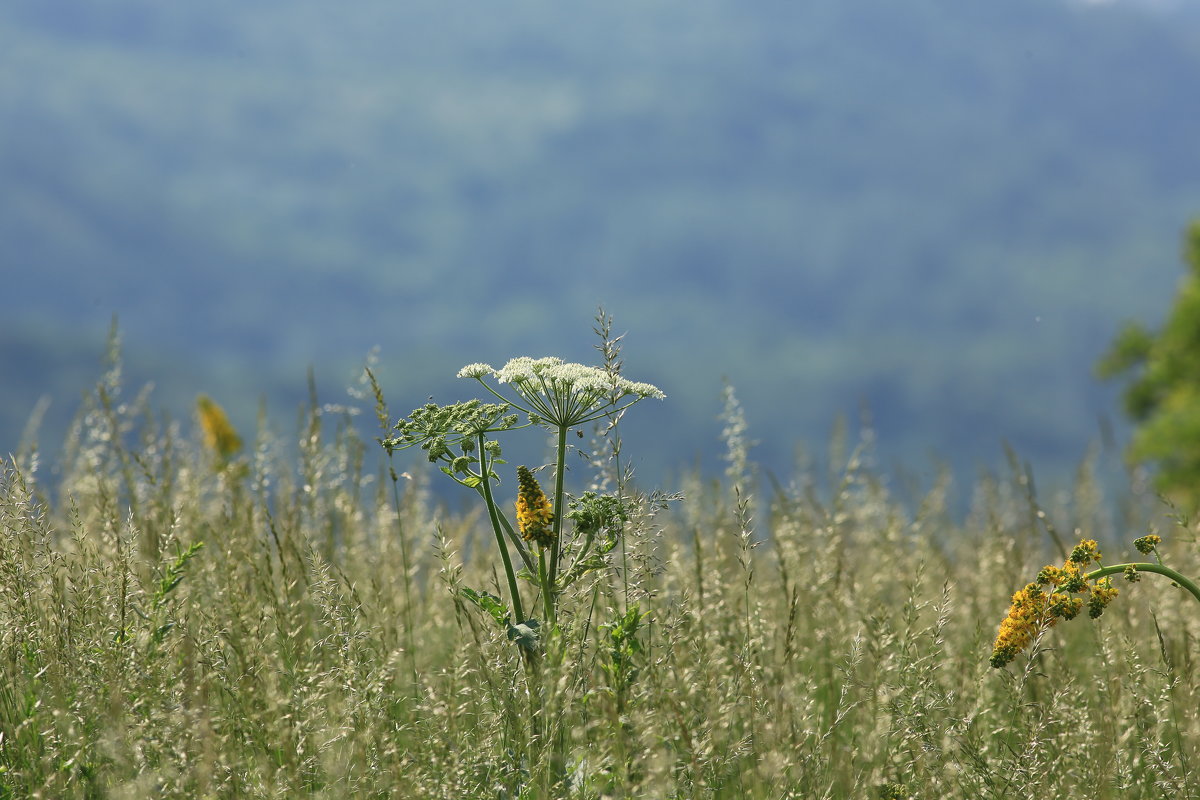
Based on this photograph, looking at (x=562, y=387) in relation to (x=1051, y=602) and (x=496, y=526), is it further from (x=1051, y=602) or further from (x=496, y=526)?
(x=1051, y=602)

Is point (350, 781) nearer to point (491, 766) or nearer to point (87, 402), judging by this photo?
point (491, 766)

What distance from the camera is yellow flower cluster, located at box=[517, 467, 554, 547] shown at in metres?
2.72

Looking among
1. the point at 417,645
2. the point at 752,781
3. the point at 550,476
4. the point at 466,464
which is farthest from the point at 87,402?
the point at 752,781

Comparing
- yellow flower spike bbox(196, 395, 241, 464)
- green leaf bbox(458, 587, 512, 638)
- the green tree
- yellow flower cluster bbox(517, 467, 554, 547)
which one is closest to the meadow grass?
green leaf bbox(458, 587, 512, 638)

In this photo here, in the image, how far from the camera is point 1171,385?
19938 millimetres

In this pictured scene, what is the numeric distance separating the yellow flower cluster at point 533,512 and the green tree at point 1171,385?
1367cm

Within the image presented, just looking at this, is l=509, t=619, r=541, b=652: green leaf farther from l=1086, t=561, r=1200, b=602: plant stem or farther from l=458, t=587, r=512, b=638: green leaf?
l=1086, t=561, r=1200, b=602: plant stem

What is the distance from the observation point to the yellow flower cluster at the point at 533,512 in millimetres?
2725

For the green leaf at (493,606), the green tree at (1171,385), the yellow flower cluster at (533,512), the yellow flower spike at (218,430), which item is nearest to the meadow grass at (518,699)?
the green leaf at (493,606)

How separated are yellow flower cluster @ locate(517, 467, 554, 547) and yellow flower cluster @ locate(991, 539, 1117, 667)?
4.06 feet

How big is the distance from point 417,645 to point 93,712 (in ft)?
6.08

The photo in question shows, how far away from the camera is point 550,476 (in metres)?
3.86

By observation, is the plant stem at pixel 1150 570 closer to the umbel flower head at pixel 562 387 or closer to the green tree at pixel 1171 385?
the umbel flower head at pixel 562 387

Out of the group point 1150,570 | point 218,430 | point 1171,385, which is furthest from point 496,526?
point 1171,385
